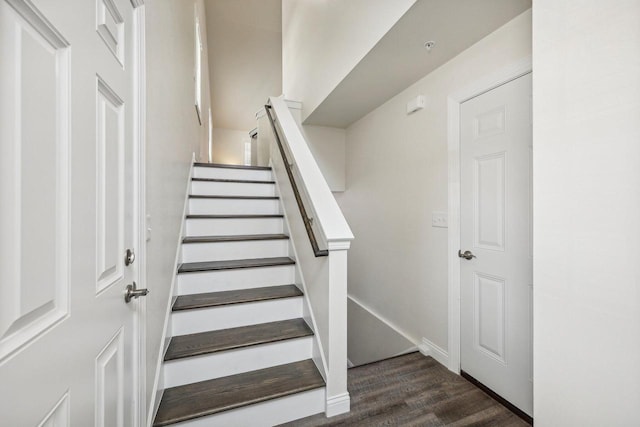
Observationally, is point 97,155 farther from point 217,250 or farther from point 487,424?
point 487,424

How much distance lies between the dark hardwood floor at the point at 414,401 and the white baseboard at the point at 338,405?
0.08 feet

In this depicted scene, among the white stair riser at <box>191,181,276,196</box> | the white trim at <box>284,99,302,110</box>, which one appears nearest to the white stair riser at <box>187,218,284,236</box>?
the white stair riser at <box>191,181,276,196</box>

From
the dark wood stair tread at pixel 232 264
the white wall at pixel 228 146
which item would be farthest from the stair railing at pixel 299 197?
the white wall at pixel 228 146

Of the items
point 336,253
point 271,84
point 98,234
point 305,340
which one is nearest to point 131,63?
point 98,234

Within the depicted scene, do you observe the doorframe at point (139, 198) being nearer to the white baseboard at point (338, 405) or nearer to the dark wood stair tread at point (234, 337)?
the dark wood stair tread at point (234, 337)

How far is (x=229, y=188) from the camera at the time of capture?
2828 millimetres

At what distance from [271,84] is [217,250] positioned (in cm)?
516

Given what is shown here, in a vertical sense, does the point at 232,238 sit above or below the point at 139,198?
below

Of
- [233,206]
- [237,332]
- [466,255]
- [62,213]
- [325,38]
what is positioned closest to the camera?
[62,213]

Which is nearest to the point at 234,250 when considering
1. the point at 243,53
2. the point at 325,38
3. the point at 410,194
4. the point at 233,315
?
the point at 233,315

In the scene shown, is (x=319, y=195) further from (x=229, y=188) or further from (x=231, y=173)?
(x=231, y=173)

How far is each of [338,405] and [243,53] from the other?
571cm

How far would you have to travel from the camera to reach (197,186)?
2748mm

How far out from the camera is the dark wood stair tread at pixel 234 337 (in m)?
1.52
